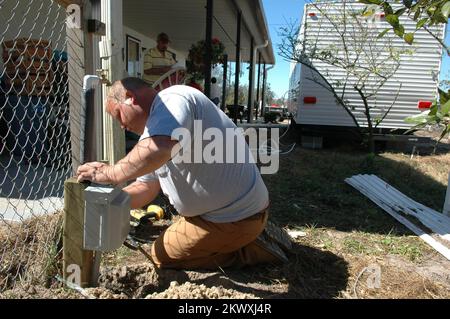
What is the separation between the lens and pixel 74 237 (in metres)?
2.06

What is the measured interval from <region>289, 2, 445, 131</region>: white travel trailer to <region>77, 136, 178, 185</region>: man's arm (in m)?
6.82

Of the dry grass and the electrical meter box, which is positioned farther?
the dry grass

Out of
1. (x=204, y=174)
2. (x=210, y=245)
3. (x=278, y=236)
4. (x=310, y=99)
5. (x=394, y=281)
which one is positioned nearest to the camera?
(x=204, y=174)

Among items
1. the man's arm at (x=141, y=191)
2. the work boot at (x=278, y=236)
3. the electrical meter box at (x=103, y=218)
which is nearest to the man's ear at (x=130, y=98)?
the electrical meter box at (x=103, y=218)

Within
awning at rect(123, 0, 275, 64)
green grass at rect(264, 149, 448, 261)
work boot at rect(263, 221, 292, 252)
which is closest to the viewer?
work boot at rect(263, 221, 292, 252)

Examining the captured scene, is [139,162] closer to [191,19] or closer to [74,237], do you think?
[74,237]

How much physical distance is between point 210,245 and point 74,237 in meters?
0.89

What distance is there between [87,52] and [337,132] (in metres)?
7.36

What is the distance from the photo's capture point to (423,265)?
3139mm

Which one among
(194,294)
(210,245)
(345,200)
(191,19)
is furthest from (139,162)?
(191,19)

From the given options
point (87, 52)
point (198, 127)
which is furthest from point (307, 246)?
A: point (87, 52)

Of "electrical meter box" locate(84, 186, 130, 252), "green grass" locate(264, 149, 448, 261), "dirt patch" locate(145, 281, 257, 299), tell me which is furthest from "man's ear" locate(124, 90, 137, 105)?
"green grass" locate(264, 149, 448, 261)

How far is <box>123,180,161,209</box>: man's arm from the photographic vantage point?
2604mm

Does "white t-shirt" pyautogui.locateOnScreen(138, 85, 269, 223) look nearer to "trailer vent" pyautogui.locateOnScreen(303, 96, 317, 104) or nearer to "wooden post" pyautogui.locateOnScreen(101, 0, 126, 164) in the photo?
"wooden post" pyautogui.locateOnScreen(101, 0, 126, 164)
